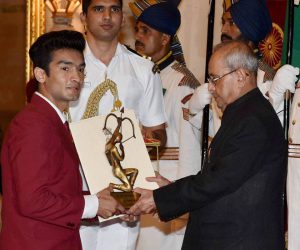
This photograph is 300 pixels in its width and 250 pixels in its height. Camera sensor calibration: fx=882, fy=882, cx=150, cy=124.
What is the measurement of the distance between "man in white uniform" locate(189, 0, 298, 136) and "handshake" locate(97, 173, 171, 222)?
120cm

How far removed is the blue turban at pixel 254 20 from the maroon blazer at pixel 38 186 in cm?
201

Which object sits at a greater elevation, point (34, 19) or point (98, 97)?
point (34, 19)

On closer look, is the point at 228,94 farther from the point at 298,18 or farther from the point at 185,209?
the point at 298,18

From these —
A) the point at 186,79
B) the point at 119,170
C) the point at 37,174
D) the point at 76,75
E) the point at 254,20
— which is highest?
the point at 254,20

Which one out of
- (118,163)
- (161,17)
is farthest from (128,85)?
(161,17)

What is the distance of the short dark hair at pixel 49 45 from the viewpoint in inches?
161

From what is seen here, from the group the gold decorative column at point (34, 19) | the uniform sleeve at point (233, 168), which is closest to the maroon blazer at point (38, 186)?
the uniform sleeve at point (233, 168)

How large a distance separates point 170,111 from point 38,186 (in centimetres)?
250

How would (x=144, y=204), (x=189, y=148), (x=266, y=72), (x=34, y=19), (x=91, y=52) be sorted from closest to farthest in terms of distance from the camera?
(x=144, y=204)
(x=91, y=52)
(x=266, y=72)
(x=189, y=148)
(x=34, y=19)

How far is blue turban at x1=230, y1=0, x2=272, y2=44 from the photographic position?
5543 millimetres

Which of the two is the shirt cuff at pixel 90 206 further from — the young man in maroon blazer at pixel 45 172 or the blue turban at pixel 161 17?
the blue turban at pixel 161 17

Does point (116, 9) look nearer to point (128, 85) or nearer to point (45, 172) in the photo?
point (128, 85)

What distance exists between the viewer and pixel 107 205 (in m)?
4.17

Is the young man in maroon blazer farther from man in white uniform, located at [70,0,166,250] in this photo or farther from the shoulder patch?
the shoulder patch
